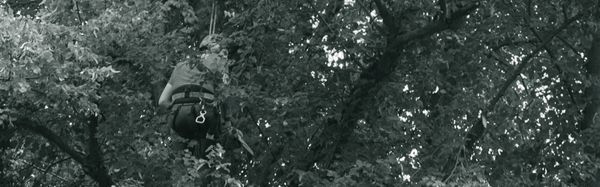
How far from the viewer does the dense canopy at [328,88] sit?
930 centimetres

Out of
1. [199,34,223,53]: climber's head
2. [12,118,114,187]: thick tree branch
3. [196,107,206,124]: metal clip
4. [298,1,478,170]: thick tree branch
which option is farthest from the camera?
[12,118,114,187]: thick tree branch

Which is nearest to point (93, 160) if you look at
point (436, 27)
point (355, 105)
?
point (355, 105)

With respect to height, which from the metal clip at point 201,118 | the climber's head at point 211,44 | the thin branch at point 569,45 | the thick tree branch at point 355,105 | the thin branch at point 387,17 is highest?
the thin branch at point 569,45

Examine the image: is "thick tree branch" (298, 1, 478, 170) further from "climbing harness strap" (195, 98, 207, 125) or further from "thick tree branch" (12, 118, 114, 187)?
"thick tree branch" (12, 118, 114, 187)

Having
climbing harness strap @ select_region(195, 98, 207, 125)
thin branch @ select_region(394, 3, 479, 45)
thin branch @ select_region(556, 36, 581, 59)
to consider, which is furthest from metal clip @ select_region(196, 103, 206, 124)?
thin branch @ select_region(556, 36, 581, 59)

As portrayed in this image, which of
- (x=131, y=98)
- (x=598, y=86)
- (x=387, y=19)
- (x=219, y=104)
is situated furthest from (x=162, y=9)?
(x=598, y=86)

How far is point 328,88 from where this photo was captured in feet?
33.5

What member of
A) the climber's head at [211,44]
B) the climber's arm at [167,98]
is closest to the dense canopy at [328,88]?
the climber's head at [211,44]

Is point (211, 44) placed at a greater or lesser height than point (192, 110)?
greater

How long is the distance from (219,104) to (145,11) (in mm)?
1674

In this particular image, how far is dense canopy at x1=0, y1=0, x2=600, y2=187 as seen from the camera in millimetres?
9305

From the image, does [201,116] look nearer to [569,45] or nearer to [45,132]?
[45,132]

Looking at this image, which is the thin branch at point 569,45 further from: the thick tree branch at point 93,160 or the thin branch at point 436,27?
the thick tree branch at point 93,160

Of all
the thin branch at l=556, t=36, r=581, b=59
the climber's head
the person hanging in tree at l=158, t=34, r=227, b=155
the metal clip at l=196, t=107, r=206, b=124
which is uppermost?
the thin branch at l=556, t=36, r=581, b=59
